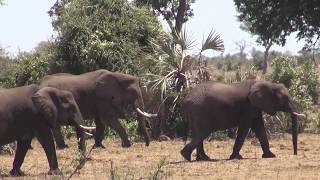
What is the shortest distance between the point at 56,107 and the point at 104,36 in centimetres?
1081

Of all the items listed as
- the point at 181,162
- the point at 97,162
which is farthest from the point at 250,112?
the point at 97,162

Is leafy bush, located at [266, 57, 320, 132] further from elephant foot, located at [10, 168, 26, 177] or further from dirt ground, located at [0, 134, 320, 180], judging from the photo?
elephant foot, located at [10, 168, 26, 177]

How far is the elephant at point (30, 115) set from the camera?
1273cm

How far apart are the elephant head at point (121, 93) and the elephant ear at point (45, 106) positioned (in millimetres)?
6381

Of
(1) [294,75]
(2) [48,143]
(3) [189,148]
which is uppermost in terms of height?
(2) [48,143]

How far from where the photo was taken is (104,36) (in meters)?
23.8

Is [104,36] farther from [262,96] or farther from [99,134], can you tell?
[262,96]

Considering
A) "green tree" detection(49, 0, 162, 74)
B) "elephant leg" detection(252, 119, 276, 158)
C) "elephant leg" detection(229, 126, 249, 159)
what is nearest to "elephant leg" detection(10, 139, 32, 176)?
"elephant leg" detection(229, 126, 249, 159)

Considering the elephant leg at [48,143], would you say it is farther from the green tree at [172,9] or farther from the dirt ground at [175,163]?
the green tree at [172,9]

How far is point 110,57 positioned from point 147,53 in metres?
1.16

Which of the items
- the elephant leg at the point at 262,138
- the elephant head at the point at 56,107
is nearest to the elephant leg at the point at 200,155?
the elephant leg at the point at 262,138

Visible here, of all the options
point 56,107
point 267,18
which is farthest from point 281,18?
point 56,107

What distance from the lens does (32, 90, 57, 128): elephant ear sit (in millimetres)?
12805

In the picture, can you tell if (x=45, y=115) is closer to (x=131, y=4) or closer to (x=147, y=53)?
(x=147, y=53)
